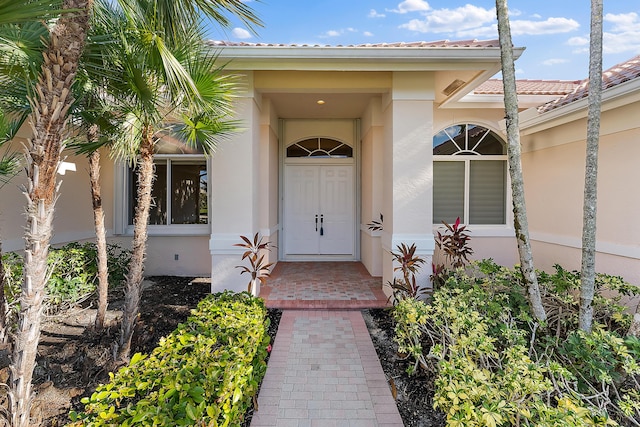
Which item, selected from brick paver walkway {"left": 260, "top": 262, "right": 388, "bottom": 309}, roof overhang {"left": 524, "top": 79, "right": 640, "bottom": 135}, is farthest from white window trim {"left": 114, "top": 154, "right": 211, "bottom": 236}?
roof overhang {"left": 524, "top": 79, "right": 640, "bottom": 135}

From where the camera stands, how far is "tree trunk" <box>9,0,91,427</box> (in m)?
2.36

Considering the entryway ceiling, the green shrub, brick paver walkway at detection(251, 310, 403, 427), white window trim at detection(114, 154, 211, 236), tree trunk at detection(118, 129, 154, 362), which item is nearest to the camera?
the green shrub

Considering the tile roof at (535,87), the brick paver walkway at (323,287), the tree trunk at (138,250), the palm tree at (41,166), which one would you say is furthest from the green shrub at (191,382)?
the tile roof at (535,87)

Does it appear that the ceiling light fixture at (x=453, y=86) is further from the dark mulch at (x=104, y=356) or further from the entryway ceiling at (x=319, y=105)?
the dark mulch at (x=104, y=356)

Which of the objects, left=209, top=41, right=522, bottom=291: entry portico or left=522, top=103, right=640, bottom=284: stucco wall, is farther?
left=209, top=41, right=522, bottom=291: entry portico

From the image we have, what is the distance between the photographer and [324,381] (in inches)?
140

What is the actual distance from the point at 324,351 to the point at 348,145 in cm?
652

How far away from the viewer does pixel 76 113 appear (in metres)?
4.02

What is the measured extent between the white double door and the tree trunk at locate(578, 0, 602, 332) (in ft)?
20.3

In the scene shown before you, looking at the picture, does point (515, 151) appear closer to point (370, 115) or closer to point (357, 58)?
point (357, 58)

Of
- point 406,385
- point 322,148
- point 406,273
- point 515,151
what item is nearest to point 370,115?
point 322,148

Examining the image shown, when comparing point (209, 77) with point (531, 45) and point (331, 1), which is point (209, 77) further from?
point (531, 45)

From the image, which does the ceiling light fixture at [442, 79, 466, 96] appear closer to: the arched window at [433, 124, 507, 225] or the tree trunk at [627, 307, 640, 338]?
the arched window at [433, 124, 507, 225]

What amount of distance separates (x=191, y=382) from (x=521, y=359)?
2.64 metres
